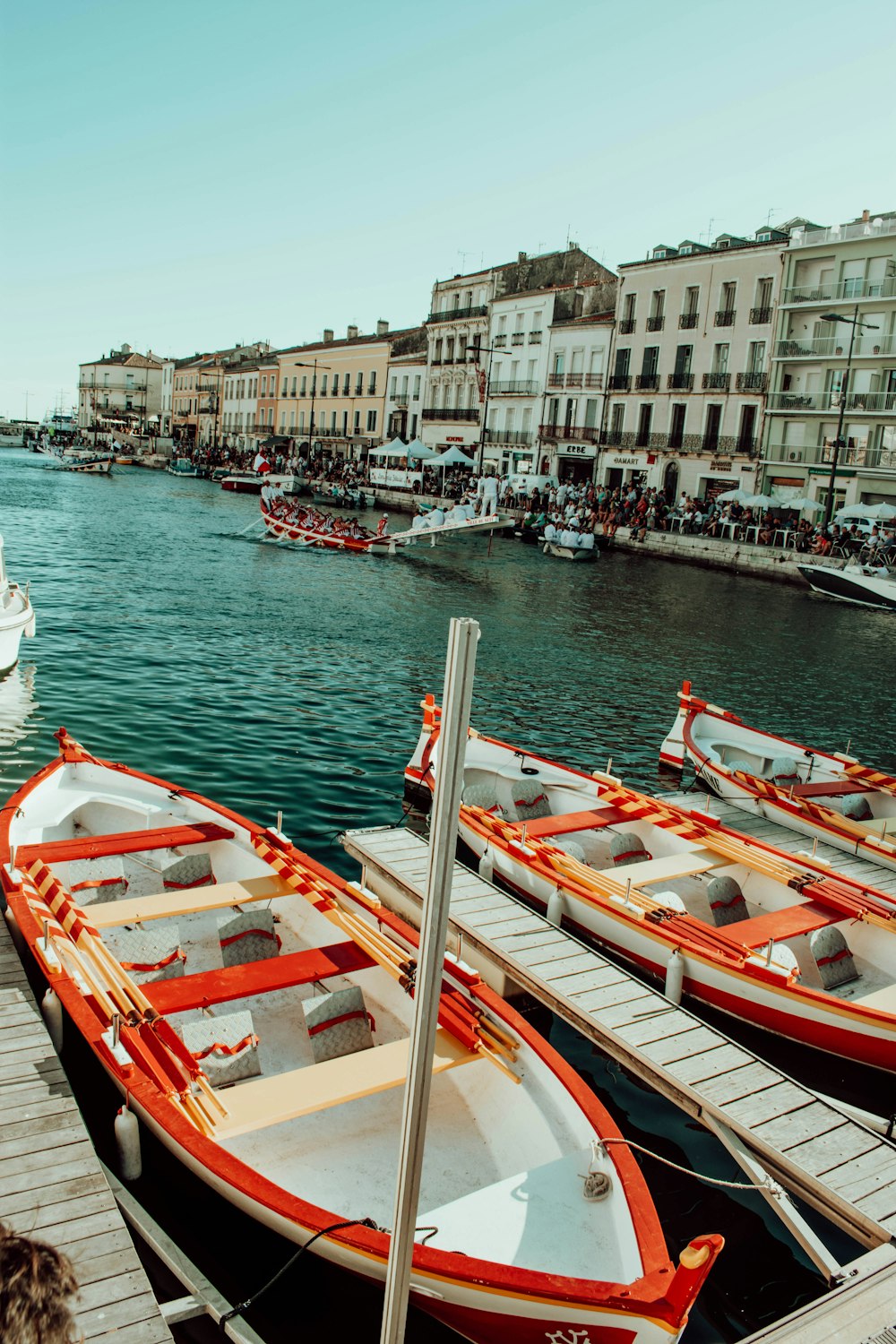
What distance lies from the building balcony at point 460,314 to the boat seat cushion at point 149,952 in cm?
6239

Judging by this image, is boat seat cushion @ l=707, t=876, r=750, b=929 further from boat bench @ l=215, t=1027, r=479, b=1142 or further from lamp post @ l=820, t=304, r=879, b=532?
lamp post @ l=820, t=304, r=879, b=532

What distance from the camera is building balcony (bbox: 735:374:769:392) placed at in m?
45.5

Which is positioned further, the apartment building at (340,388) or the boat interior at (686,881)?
the apartment building at (340,388)

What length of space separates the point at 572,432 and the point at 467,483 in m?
6.51

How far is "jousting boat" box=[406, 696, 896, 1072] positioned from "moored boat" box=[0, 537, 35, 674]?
873 centimetres

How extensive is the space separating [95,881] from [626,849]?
16.1ft

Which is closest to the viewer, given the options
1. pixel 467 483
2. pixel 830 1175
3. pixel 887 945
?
pixel 830 1175

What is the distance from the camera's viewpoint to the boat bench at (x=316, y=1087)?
514cm

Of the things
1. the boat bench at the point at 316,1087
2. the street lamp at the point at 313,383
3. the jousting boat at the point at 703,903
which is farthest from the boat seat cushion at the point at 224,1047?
the street lamp at the point at 313,383

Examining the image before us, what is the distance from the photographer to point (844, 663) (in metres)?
24.1

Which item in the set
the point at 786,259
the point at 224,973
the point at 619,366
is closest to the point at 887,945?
the point at 224,973

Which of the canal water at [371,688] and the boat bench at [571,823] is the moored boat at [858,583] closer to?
the canal water at [371,688]

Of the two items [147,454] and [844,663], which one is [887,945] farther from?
[147,454]

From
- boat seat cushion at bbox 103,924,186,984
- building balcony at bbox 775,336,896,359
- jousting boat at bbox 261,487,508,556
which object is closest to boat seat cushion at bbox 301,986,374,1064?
boat seat cushion at bbox 103,924,186,984
